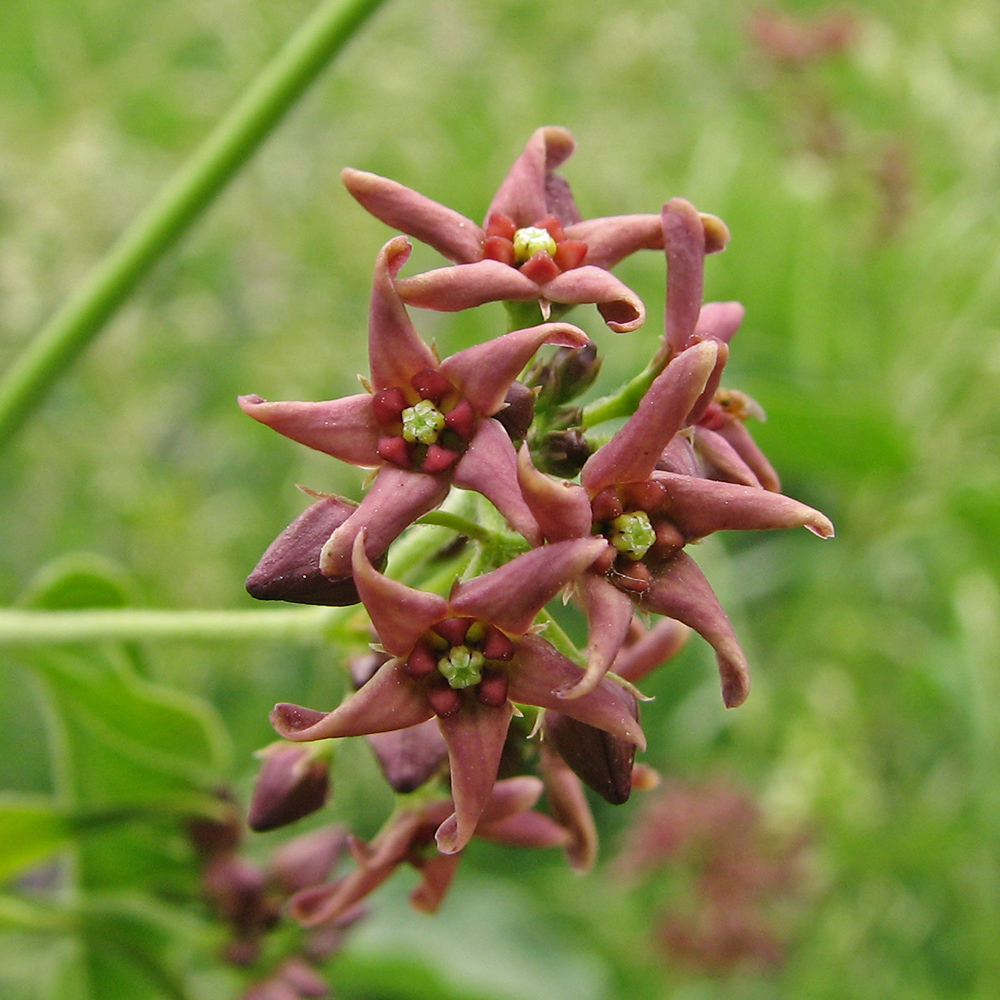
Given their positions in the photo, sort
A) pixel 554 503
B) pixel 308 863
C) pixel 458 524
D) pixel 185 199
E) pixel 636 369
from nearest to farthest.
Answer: pixel 554 503
pixel 458 524
pixel 185 199
pixel 308 863
pixel 636 369

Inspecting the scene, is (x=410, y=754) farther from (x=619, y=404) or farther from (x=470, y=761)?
(x=619, y=404)

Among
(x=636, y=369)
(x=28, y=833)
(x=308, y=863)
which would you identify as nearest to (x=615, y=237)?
(x=308, y=863)

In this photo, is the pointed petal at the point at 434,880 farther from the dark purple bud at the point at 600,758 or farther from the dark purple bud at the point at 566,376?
the dark purple bud at the point at 566,376

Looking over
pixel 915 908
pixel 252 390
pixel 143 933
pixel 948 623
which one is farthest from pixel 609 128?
pixel 143 933

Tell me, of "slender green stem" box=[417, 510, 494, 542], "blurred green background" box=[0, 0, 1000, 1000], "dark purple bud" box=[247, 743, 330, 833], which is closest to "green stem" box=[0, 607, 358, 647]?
"dark purple bud" box=[247, 743, 330, 833]

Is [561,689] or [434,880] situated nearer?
[561,689]
